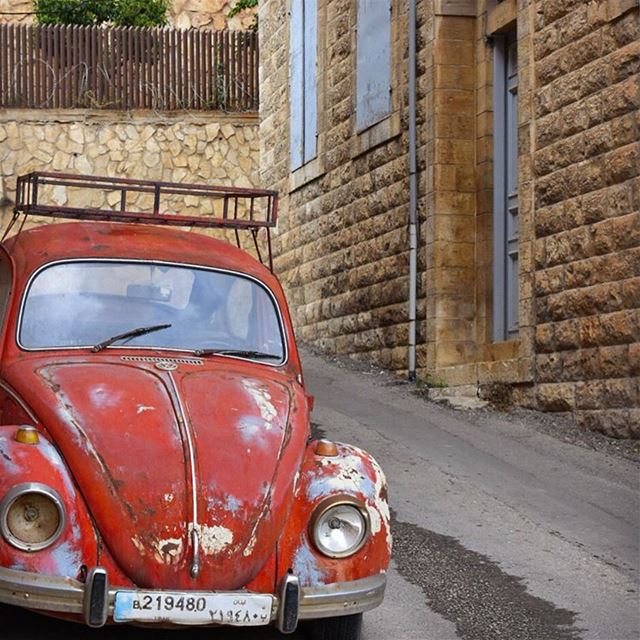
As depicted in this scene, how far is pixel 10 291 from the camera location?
7266mm

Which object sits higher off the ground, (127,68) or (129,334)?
(127,68)

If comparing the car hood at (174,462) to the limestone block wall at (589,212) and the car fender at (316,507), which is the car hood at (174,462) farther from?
the limestone block wall at (589,212)

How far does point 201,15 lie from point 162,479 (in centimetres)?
3121

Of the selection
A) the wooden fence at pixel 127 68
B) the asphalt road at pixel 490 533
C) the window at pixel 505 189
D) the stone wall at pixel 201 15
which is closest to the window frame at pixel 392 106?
the window at pixel 505 189

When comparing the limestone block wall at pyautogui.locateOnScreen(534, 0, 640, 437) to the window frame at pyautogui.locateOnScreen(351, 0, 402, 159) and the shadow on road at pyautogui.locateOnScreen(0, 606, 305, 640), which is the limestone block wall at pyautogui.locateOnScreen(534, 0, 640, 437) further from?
the shadow on road at pyautogui.locateOnScreen(0, 606, 305, 640)

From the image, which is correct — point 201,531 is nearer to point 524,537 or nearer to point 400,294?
point 524,537

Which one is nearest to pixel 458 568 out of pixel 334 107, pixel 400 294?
pixel 400 294

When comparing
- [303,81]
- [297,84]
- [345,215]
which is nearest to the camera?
[345,215]

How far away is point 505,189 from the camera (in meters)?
14.9

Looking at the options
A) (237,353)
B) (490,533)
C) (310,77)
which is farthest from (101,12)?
(237,353)

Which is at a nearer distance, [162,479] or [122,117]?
[162,479]

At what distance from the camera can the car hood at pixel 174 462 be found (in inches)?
227

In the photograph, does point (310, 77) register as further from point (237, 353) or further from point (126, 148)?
point (237, 353)

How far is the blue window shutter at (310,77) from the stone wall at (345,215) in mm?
259
